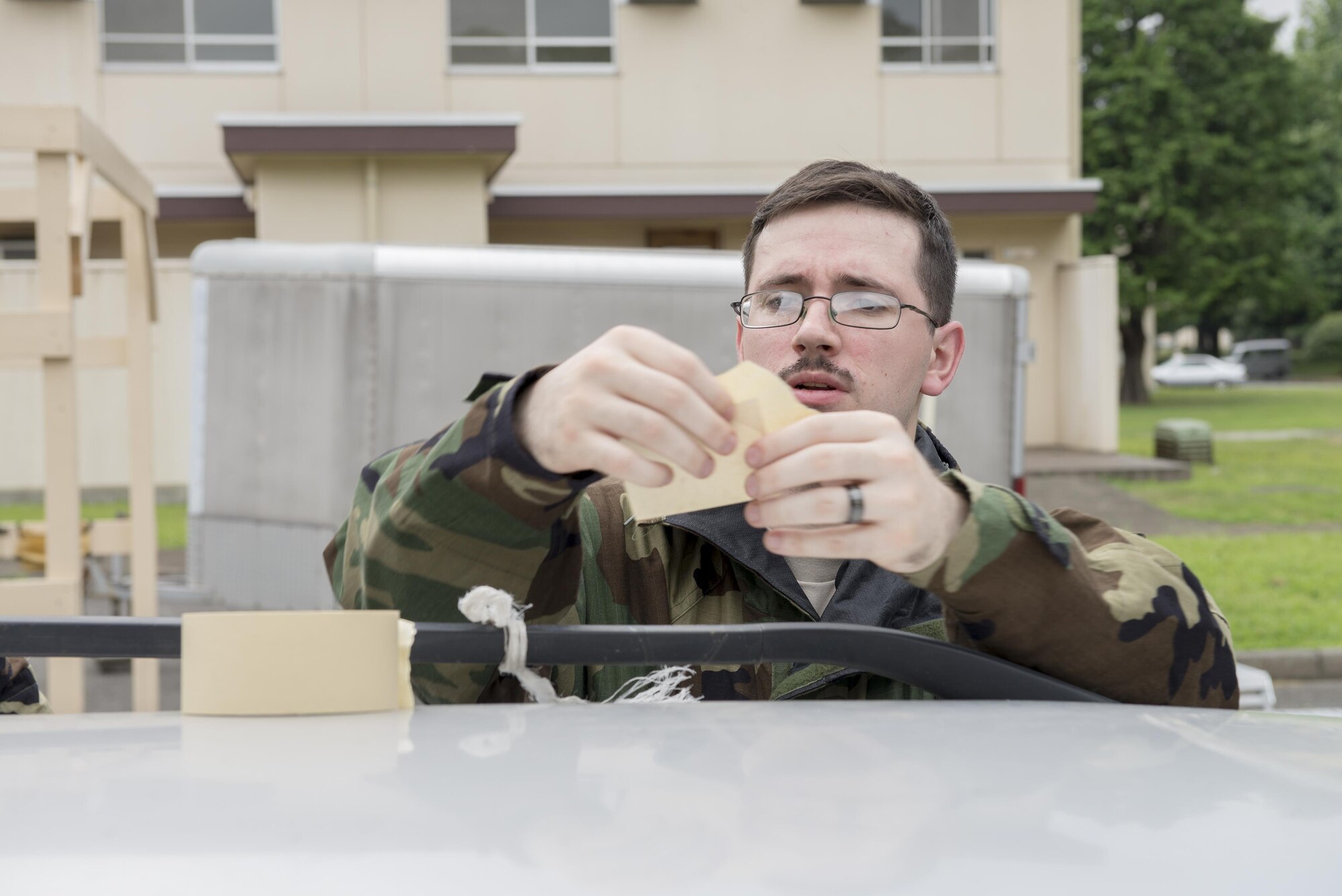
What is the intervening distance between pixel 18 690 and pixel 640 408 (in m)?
1.15

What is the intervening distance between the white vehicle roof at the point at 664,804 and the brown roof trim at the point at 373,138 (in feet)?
48.8

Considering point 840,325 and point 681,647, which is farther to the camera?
point 840,325

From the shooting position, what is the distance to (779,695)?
195 cm

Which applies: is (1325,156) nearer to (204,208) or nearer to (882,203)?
(204,208)

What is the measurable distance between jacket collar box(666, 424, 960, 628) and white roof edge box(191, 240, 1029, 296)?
5072 mm

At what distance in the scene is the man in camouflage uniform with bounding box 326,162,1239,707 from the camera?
1394 millimetres

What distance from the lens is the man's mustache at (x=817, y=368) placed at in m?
2.20

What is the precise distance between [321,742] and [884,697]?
993mm

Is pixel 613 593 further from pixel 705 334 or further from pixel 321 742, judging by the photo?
pixel 705 334

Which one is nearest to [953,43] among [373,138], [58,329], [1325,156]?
[373,138]

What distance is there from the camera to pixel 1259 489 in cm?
1634

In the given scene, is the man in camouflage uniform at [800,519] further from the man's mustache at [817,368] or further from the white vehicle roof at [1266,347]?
the white vehicle roof at [1266,347]

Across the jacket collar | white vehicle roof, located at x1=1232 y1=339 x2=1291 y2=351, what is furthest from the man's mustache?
white vehicle roof, located at x1=1232 y1=339 x2=1291 y2=351

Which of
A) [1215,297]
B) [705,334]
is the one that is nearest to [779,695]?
[705,334]
